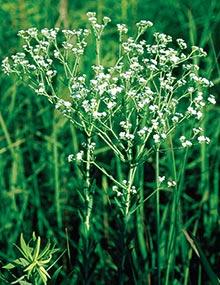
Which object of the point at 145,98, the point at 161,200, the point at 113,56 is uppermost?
the point at 145,98

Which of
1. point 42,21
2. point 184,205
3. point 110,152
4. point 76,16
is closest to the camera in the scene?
point 184,205

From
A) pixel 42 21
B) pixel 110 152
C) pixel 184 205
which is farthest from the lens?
pixel 42 21

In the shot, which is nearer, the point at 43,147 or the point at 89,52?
the point at 43,147

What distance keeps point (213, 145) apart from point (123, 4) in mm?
1112

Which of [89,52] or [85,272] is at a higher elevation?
[89,52]

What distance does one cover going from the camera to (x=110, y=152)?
11.0ft

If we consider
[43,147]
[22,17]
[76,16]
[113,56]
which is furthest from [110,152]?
[76,16]

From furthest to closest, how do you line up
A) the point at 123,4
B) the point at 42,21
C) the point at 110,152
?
1. the point at 42,21
2. the point at 123,4
3. the point at 110,152

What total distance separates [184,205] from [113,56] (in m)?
1.25

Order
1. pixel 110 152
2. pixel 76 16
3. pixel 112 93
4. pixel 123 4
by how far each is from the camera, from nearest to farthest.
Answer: pixel 112 93 → pixel 110 152 → pixel 123 4 → pixel 76 16

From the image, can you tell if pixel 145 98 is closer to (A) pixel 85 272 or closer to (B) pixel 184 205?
(A) pixel 85 272

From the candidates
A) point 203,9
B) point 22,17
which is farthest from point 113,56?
point 203,9

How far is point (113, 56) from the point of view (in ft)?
12.4

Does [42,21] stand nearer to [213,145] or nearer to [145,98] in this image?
[213,145]
